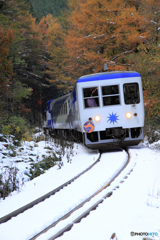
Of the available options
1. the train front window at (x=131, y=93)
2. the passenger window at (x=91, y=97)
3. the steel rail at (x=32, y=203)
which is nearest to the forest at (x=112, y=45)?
the train front window at (x=131, y=93)

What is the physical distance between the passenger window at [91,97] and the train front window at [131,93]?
1.05 metres

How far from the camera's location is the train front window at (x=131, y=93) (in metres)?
10.5

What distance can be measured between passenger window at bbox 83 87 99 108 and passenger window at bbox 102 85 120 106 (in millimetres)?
291

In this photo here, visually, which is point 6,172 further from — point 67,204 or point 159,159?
point 159,159

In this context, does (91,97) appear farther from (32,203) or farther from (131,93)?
(32,203)

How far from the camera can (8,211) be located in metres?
4.80

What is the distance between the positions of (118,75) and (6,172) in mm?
5351

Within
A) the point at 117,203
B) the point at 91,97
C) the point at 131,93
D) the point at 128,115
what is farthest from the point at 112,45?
the point at 117,203

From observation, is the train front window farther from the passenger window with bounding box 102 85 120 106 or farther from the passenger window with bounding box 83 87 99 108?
the passenger window with bounding box 83 87 99 108

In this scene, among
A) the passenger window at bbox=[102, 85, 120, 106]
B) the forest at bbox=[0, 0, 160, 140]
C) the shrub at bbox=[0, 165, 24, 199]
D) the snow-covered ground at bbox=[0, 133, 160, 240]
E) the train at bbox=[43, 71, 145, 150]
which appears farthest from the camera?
the forest at bbox=[0, 0, 160, 140]

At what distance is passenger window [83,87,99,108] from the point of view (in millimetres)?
10562

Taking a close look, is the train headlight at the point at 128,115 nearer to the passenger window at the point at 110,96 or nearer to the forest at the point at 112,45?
the passenger window at the point at 110,96

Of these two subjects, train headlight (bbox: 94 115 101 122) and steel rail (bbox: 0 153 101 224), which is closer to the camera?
steel rail (bbox: 0 153 101 224)

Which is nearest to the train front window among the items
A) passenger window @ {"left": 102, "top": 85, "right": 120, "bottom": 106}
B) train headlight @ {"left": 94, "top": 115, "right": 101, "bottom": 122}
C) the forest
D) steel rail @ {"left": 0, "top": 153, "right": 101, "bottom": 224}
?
passenger window @ {"left": 102, "top": 85, "right": 120, "bottom": 106}
